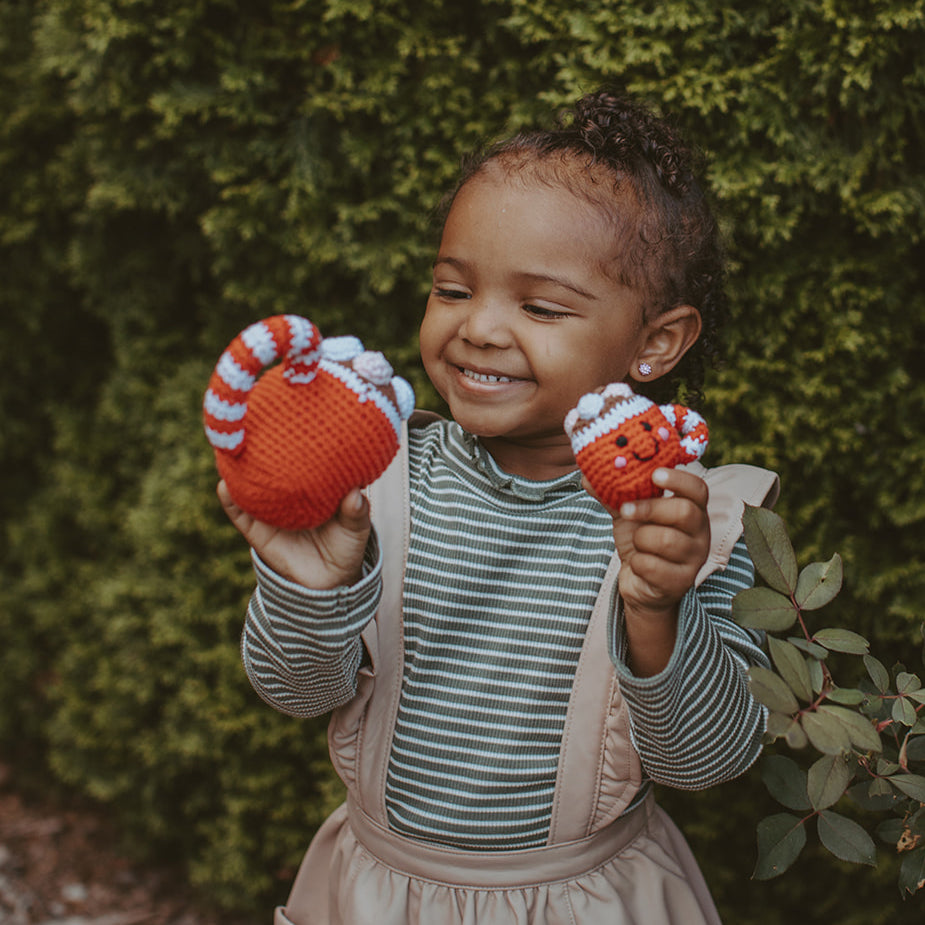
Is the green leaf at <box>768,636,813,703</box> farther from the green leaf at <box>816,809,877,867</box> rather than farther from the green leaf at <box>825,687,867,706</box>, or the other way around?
the green leaf at <box>816,809,877,867</box>

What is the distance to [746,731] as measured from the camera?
4.29 feet

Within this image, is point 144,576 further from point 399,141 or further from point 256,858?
point 399,141

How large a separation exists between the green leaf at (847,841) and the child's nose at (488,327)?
30.0 inches

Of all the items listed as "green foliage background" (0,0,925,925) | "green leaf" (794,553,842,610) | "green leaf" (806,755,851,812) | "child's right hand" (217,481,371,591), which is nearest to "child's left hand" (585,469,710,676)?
"green leaf" (794,553,842,610)

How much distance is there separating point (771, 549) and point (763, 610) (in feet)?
0.25

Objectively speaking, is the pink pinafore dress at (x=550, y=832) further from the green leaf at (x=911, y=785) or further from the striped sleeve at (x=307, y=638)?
the green leaf at (x=911, y=785)

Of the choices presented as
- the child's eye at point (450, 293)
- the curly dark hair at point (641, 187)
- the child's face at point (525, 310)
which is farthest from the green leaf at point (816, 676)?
the child's eye at point (450, 293)

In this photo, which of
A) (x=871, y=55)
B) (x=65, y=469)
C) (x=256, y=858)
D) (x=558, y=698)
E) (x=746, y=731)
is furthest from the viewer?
(x=65, y=469)

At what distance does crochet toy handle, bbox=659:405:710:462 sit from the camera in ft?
3.80

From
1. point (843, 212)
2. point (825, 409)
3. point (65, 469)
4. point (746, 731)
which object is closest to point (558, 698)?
point (746, 731)

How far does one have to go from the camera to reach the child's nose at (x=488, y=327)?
1347 millimetres

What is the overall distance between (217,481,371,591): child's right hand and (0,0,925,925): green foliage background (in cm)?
103

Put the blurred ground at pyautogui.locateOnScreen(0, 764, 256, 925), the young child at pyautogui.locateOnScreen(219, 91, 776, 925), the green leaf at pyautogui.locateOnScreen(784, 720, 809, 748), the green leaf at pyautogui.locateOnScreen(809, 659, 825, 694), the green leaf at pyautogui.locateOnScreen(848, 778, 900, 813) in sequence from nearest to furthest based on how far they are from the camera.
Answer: the green leaf at pyautogui.locateOnScreen(784, 720, 809, 748), the green leaf at pyautogui.locateOnScreen(809, 659, 825, 694), the green leaf at pyautogui.locateOnScreen(848, 778, 900, 813), the young child at pyautogui.locateOnScreen(219, 91, 776, 925), the blurred ground at pyautogui.locateOnScreen(0, 764, 256, 925)

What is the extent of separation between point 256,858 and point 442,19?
2292mm
